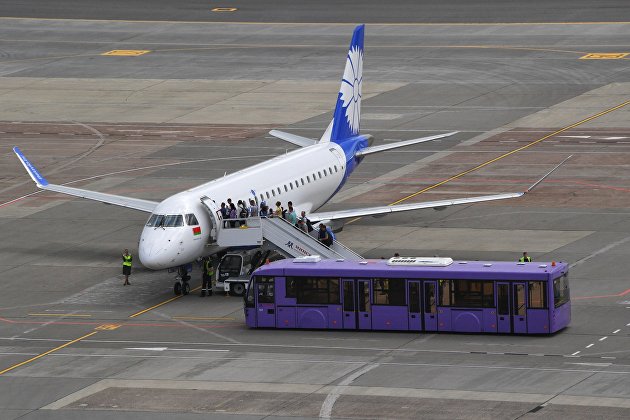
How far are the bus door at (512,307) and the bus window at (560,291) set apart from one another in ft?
4.04

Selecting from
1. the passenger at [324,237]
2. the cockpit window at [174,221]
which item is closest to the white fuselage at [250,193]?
the cockpit window at [174,221]

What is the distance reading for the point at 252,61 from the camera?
145000 mm

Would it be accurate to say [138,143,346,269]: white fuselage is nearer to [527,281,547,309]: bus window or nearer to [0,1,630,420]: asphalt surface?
[0,1,630,420]: asphalt surface

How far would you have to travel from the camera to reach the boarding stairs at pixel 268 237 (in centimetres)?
7188

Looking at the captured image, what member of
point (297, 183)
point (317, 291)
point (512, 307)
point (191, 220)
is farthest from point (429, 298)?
point (297, 183)

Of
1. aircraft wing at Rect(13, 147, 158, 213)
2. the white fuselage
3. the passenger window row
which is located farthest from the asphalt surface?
the passenger window row

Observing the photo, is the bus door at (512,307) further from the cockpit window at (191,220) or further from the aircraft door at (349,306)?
the cockpit window at (191,220)

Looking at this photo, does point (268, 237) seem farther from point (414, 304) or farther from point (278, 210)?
point (414, 304)

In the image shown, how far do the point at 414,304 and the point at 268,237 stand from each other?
11.7 m

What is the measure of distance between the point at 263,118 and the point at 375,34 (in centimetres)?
3931

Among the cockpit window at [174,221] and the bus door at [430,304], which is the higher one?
the cockpit window at [174,221]

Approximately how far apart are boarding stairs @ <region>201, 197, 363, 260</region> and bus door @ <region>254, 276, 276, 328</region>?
265 inches

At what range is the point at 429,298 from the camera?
206 ft

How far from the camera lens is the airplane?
2795 inches
